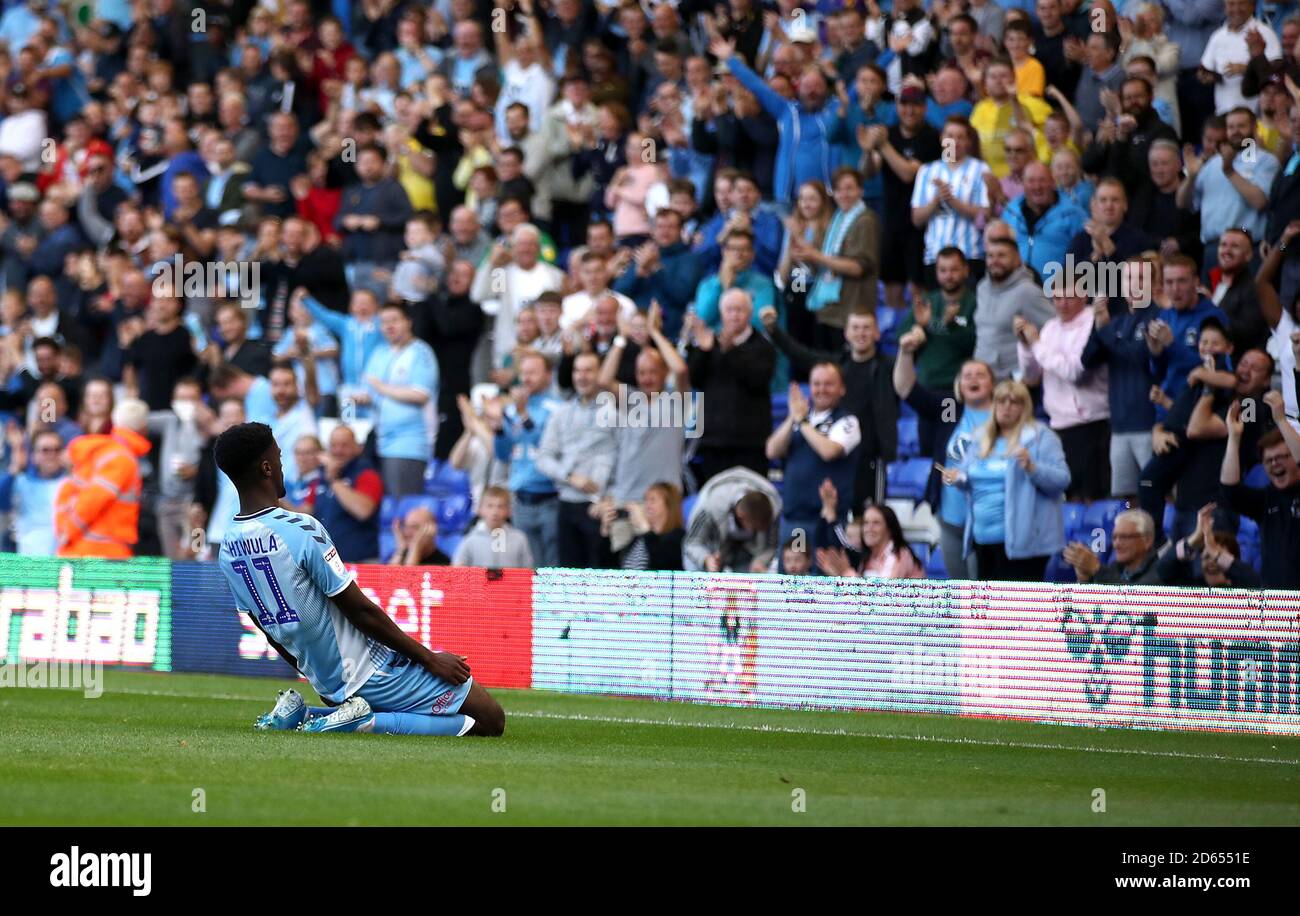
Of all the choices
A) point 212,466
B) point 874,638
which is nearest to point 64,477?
point 212,466

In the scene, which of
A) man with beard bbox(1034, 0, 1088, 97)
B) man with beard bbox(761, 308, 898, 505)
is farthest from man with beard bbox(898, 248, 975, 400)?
man with beard bbox(1034, 0, 1088, 97)

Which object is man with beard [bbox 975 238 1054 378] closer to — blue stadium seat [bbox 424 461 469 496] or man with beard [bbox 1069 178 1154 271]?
man with beard [bbox 1069 178 1154 271]

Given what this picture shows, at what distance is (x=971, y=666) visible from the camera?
14000 mm

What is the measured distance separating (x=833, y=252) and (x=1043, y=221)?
2.14 metres

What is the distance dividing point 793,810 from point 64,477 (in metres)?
14.3

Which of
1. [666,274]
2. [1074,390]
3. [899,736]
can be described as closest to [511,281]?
[666,274]

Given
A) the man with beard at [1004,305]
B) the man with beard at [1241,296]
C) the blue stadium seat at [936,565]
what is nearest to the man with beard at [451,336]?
the blue stadium seat at [936,565]

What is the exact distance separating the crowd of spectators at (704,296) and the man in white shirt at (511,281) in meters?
0.05

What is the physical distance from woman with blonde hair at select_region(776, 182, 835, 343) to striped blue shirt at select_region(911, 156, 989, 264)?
0.91m

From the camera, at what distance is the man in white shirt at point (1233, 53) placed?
17250 mm

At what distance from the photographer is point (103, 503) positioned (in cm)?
1958

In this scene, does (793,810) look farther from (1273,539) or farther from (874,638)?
(1273,539)

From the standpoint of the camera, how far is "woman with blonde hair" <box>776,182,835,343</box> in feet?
60.4

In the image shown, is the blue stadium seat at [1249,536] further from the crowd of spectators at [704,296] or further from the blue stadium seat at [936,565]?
the blue stadium seat at [936,565]
